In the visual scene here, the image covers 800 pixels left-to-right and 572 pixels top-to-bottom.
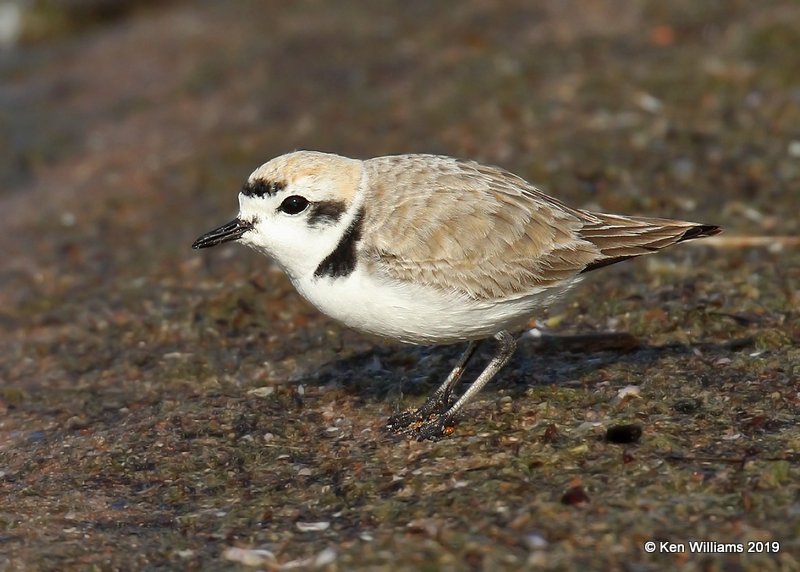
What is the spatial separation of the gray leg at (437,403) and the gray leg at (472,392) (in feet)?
0.33

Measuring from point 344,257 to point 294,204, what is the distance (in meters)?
0.43

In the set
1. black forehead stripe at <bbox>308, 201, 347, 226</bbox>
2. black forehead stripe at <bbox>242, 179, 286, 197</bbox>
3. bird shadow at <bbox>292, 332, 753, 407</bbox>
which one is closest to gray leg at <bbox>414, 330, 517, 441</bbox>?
bird shadow at <bbox>292, 332, 753, 407</bbox>

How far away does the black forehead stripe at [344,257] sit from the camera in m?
5.71

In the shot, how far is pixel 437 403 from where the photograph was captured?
6312mm

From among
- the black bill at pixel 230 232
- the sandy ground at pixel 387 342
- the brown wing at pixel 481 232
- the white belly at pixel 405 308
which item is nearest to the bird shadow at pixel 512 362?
the sandy ground at pixel 387 342

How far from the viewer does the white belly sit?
5621mm

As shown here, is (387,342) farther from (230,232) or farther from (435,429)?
(230,232)

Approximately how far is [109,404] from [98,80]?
8.00 meters

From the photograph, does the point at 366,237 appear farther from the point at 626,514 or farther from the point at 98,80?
the point at 98,80

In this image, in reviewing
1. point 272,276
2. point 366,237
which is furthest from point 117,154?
point 366,237

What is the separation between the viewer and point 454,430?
238 inches

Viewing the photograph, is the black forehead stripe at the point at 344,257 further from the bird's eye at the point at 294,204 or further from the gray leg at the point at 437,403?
the gray leg at the point at 437,403

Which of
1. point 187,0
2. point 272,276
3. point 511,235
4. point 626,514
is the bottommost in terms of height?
point 626,514

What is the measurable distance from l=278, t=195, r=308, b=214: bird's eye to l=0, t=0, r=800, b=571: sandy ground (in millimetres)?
1322
